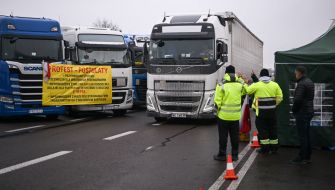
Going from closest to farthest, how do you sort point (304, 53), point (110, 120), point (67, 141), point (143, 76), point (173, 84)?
point (304, 53) → point (67, 141) → point (173, 84) → point (110, 120) → point (143, 76)

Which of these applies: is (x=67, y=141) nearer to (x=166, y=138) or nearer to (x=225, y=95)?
(x=166, y=138)

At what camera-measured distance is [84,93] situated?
57.3 ft

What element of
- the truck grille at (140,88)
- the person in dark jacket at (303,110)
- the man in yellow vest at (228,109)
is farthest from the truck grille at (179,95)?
the person in dark jacket at (303,110)

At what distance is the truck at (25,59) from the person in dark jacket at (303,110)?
979cm

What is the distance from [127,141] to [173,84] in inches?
162

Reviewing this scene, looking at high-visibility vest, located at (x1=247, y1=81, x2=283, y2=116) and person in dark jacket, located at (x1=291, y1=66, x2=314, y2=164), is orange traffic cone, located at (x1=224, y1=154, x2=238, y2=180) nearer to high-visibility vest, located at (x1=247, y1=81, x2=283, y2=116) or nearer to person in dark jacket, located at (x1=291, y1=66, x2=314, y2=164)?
person in dark jacket, located at (x1=291, y1=66, x2=314, y2=164)

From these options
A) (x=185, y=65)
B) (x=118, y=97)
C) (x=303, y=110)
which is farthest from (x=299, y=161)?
(x=118, y=97)

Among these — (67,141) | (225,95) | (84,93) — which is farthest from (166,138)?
(84,93)

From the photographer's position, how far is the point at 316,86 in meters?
10.8

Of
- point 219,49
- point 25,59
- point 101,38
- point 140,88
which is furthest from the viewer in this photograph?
point 140,88

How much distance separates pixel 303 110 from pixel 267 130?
1194mm

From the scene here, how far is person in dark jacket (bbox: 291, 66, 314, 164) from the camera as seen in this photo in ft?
29.5

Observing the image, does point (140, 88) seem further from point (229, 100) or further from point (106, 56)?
point (229, 100)

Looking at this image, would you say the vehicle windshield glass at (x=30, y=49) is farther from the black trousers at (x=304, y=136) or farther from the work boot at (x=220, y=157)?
the black trousers at (x=304, y=136)
